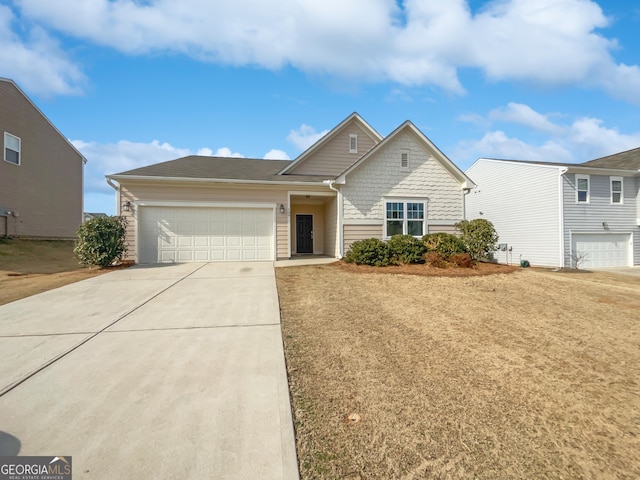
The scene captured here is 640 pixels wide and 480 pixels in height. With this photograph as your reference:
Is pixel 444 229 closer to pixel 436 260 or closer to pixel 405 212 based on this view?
pixel 405 212

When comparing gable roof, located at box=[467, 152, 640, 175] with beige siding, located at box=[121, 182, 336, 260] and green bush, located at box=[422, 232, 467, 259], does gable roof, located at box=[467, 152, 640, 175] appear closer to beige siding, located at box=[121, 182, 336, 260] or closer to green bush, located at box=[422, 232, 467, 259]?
green bush, located at box=[422, 232, 467, 259]

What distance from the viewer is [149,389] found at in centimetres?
338

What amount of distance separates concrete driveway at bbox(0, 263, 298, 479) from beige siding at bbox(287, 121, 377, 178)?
1012 centimetres

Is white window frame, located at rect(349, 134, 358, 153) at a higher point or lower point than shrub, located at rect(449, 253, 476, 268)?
higher

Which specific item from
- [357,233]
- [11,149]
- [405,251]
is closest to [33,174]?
[11,149]

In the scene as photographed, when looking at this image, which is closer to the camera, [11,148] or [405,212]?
[405,212]

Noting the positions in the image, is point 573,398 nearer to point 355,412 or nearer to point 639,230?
point 355,412

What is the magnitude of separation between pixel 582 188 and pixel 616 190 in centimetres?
252

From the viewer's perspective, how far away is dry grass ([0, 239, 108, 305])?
8.42m

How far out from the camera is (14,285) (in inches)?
353

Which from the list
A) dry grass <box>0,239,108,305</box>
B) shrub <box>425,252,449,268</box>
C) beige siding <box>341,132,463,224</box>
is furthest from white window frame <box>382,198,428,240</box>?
dry grass <box>0,239,108,305</box>

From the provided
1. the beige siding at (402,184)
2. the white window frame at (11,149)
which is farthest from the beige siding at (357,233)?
the white window frame at (11,149)

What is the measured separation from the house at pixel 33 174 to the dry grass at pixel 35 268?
111 cm

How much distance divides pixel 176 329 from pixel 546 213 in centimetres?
1873
